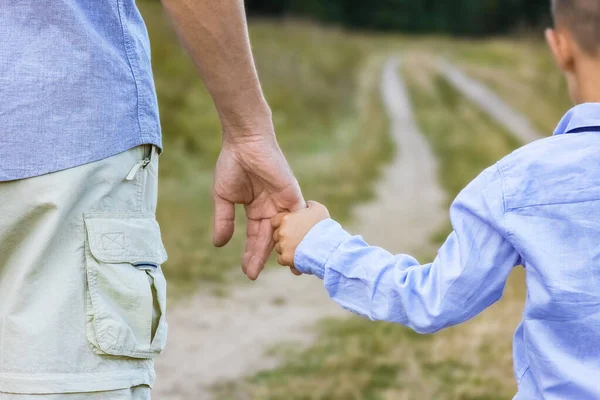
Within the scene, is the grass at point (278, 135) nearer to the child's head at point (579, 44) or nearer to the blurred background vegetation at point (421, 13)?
the child's head at point (579, 44)

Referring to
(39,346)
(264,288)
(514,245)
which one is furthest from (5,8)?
(264,288)

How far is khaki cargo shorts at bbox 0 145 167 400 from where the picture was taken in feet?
4.84

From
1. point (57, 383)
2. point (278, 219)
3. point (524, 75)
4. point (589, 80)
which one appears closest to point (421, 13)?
point (524, 75)

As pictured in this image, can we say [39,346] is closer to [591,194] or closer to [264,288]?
[591,194]

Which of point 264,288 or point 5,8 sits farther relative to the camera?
point 264,288

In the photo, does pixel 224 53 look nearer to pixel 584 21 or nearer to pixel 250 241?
pixel 250 241

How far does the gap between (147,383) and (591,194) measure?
2.80 ft

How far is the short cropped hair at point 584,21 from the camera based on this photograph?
5.12ft

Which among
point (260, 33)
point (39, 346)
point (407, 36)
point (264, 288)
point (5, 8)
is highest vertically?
point (5, 8)

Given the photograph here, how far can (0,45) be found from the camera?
147 cm

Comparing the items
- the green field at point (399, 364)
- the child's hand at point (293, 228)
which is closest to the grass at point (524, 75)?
the green field at point (399, 364)

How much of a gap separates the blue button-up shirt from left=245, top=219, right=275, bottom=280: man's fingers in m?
0.54

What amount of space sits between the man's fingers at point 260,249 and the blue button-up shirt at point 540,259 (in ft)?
1.76

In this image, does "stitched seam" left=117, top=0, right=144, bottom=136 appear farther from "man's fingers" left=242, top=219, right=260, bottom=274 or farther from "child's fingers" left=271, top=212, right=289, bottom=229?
"man's fingers" left=242, top=219, right=260, bottom=274
